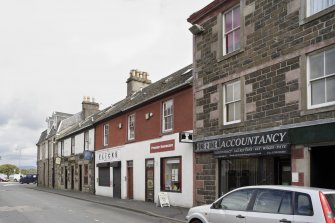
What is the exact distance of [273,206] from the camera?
824 centimetres

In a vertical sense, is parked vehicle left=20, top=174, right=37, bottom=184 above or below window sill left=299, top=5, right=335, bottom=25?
below

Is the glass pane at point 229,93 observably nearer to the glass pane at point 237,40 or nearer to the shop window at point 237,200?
the glass pane at point 237,40

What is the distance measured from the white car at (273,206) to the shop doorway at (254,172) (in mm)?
5189

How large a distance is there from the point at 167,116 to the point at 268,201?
13.4m

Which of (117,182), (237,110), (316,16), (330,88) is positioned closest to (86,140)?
(117,182)

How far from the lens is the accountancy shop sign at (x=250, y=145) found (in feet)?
45.0

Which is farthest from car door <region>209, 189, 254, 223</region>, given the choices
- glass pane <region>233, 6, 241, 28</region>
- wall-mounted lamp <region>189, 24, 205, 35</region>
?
wall-mounted lamp <region>189, 24, 205, 35</region>

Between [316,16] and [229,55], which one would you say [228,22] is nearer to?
[229,55]

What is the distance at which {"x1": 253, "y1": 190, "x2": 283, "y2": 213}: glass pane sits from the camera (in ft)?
27.0

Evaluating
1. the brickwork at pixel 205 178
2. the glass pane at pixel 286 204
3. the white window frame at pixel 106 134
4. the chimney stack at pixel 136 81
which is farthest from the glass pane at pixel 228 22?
the chimney stack at pixel 136 81

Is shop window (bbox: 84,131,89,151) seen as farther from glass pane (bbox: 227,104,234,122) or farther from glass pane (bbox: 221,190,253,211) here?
glass pane (bbox: 221,190,253,211)

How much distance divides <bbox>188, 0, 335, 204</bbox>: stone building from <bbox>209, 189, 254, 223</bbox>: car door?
13.5ft

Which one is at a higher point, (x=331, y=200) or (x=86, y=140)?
(x=86, y=140)

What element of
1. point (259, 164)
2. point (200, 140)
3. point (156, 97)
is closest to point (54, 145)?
point (156, 97)
